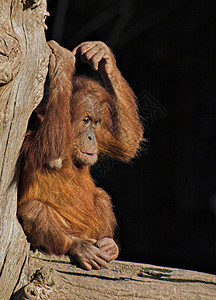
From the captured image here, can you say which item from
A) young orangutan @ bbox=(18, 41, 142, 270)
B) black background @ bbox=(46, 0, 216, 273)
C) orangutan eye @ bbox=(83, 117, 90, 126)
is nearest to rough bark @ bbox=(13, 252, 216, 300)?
young orangutan @ bbox=(18, 41, 142, 270)

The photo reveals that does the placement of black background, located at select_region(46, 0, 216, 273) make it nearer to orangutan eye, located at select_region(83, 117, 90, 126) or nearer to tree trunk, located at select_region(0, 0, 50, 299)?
orangutan eye, located at select_region(83, 117, 90, 126)

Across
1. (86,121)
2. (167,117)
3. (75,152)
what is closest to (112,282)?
(75,152)

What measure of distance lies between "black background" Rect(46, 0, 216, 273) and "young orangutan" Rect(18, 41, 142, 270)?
2.68 metres

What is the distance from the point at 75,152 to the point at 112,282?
1.25 metres

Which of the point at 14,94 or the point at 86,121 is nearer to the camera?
the point at 14,94

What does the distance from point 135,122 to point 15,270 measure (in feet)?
6.24

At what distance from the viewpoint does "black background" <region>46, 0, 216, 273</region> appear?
7555 mm

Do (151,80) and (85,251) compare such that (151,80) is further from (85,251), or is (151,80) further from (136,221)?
(85,251)

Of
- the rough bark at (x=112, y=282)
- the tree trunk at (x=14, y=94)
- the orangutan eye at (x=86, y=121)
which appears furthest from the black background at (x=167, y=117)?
the tree trunk at (x=14, y=94)

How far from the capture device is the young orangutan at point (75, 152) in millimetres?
3885

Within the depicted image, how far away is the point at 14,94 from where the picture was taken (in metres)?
3.11

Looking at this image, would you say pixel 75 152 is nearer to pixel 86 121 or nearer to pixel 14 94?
pixel 86 121

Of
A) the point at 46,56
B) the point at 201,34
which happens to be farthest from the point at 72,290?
the point at 201,34

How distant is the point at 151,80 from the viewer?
25.2ft
